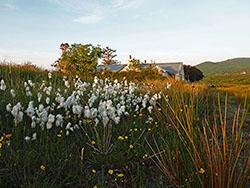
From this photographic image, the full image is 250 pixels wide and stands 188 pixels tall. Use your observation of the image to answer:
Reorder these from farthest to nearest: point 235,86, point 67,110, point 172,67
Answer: point 172,67
point 235,86
point 67,110

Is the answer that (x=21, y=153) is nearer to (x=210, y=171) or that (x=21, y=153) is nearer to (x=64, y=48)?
(x=210, y=171)

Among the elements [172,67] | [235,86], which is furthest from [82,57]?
[235,86]

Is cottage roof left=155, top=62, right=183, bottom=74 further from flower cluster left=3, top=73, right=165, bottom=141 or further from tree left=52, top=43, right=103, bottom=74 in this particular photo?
flower cluster left=3, top=73, right=165, bottom=141

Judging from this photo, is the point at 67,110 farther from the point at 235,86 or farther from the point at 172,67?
the point at 172,67

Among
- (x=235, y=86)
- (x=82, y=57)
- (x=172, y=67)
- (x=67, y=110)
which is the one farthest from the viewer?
(x=172, y=67)

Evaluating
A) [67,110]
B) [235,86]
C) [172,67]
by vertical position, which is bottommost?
[235,86]

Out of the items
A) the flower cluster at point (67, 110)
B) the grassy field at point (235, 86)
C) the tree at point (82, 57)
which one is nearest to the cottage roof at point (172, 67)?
the grassy field at point (235, 86)

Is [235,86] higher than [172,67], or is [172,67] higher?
[172,67]

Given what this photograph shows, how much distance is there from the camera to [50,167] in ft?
6.61

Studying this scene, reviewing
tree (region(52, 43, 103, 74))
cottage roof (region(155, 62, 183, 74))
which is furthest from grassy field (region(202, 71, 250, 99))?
tree (region(52, 43, 103, 74))

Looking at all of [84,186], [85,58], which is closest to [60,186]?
[84,186]

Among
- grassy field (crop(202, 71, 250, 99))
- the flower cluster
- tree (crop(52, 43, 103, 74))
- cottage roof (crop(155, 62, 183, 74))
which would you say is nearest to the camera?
the flower cluster

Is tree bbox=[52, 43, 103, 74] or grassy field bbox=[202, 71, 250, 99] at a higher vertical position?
tree bbox=[52, 43, 103, 74]

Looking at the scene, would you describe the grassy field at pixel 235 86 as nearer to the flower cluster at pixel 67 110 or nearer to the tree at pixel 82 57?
the flower cluster at pixel 67 110
